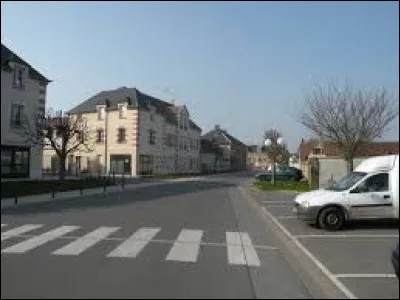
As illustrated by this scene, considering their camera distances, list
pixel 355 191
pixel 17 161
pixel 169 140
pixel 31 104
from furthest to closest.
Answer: pixel 169 140, pixel 31 104, pixel 17 161, pixel 355 191

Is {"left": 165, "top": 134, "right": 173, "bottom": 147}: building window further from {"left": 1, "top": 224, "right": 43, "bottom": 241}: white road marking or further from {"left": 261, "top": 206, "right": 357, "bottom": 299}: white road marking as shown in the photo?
{"left": 1, "top": 224, "right": 43, "bottom": 241}: white road marking

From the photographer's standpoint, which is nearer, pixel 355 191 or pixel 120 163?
pixel 355 191

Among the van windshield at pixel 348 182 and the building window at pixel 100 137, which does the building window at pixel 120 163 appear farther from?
the van windshield at pixel 348 182

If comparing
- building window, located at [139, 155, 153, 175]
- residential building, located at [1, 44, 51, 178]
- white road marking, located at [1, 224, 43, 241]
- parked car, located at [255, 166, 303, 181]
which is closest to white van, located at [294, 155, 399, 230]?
white road marking, located at [1, 224, 43, 241]

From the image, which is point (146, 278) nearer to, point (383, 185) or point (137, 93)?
point (383, 185)

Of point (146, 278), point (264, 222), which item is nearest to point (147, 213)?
point (264, 222)

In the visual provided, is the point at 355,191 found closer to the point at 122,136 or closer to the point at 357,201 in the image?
the point at 357,201

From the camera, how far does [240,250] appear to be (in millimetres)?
14547

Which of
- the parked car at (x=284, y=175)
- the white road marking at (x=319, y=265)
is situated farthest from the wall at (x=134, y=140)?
the white road marking at (x=319, y=265)

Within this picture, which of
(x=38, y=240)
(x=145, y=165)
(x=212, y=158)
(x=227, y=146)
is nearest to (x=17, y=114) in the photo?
(x=145, y=165)

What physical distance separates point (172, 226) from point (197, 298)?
35.4ft

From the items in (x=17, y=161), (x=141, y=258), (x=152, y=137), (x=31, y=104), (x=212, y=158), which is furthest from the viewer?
(x=212, y=158)

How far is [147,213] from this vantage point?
2442 cm

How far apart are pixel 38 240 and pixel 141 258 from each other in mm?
3376
